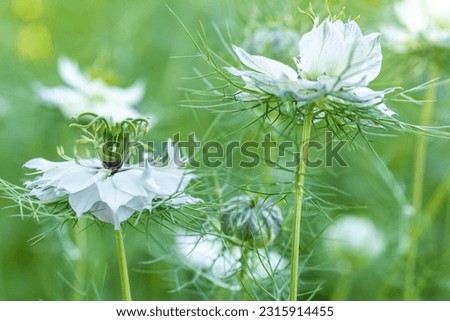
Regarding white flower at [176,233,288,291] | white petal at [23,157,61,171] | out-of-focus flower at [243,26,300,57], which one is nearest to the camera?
white petal at [23,157,61,171]

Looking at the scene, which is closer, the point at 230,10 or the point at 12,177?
the point at 230,10

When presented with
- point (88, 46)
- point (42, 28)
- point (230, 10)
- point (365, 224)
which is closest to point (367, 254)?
point (365, 224)

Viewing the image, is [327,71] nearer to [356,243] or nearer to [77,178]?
[77,178]

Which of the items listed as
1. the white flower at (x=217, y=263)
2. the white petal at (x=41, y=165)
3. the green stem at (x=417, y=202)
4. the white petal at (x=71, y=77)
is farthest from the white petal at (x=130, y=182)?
the white petal at (x=71, y=77)

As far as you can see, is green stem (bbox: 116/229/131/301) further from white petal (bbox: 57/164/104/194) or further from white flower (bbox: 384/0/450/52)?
white flower (bbox: 384/0/450/52)

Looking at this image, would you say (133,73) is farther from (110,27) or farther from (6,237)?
(6,237)

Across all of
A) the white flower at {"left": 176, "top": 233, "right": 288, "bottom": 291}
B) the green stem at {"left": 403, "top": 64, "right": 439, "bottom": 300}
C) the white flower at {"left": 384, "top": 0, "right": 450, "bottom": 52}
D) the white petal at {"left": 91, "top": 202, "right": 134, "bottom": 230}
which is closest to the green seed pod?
the white flower at {"left": 176, "top": 233, "right": 288, "bottom": 291}
